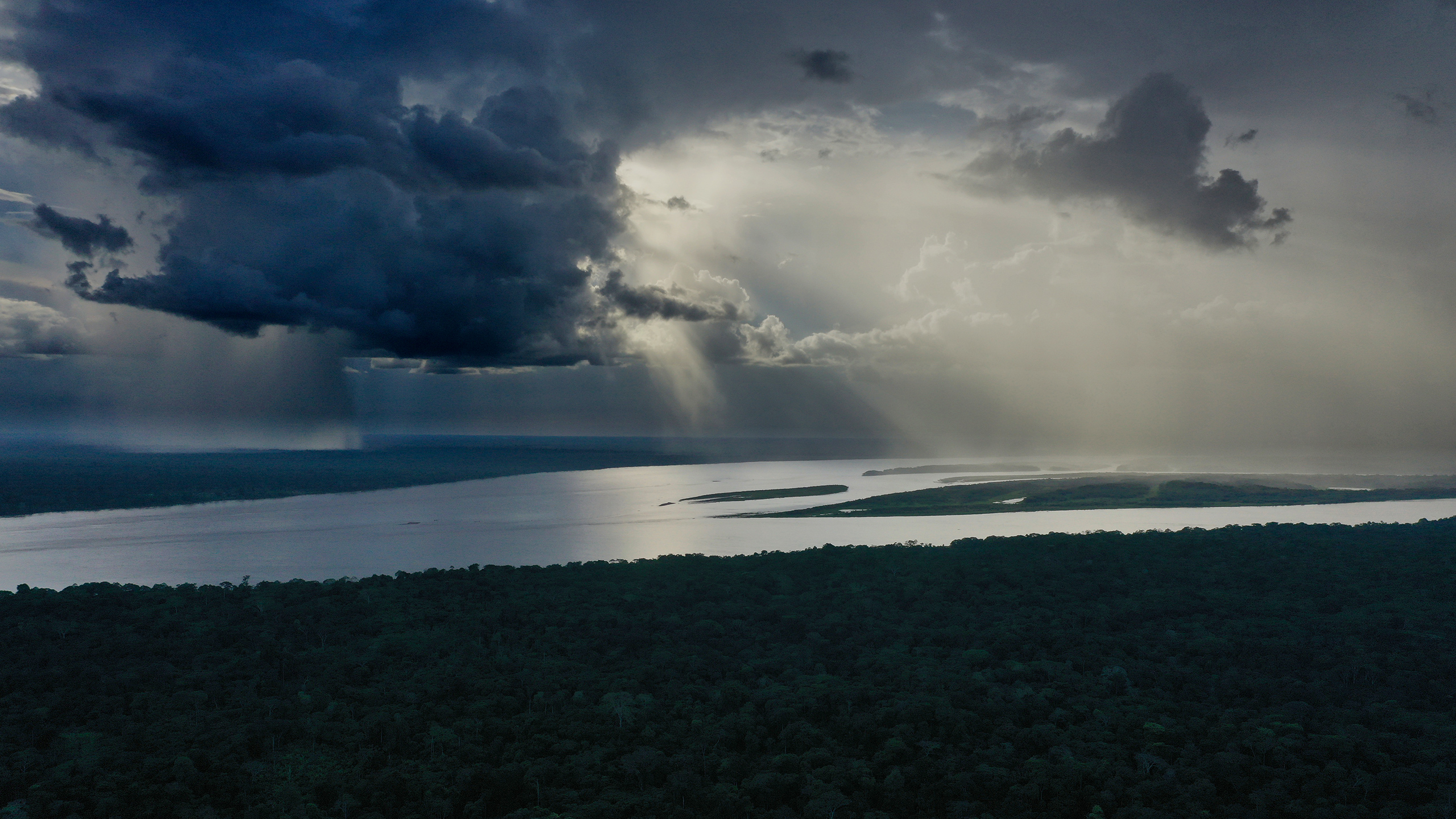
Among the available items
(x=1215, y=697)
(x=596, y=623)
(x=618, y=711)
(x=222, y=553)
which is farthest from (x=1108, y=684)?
(x=222, y=553)

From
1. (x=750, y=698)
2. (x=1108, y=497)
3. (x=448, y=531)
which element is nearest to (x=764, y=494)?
(x=1108, y=497)

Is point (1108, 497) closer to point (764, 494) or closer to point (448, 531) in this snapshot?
point (764, 494)

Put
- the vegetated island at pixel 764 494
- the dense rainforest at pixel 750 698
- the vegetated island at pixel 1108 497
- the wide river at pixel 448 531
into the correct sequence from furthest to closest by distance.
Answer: the vegetated island at pixel 764 494, the vegetated island at pixel 1108 497, the wide river at pixel 448 531, the dense rainforest at pixel 750 698

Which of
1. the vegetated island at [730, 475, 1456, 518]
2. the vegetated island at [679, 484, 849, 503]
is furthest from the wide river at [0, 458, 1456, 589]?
the vegetated island at [679, 484, 849, 503]

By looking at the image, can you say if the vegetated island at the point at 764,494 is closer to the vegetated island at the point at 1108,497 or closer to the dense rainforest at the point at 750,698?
the vegetated island at the point at 1108,497

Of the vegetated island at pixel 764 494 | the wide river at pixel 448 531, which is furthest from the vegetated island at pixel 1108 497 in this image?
the vegetated island at pixel 764 494

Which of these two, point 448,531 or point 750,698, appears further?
point 448,531

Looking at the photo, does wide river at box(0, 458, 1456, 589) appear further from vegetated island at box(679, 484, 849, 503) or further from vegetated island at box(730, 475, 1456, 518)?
vegetated island at box(679, 484, 849, 503)

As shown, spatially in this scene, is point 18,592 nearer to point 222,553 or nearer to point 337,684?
point 337,684
